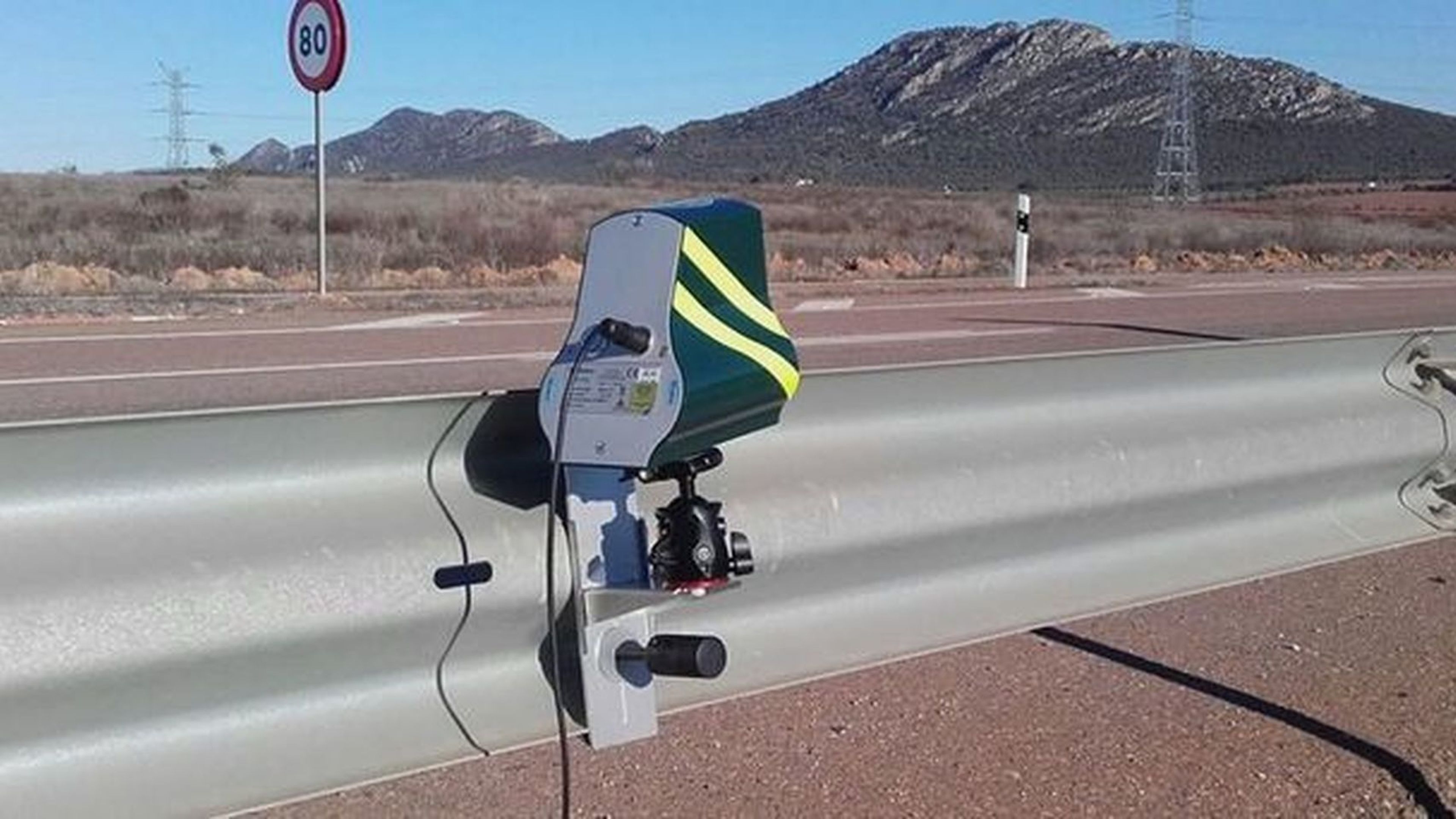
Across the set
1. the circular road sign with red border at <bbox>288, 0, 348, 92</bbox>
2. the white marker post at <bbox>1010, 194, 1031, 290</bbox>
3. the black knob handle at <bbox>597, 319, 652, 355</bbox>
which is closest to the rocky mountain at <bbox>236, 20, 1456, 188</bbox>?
the white marker post at <bbox>1010, 194, 1031, 290</bbox>

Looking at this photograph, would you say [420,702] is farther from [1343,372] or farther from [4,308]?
[4,308]

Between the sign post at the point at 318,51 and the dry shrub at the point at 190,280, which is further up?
the sign post at the point at 318,51

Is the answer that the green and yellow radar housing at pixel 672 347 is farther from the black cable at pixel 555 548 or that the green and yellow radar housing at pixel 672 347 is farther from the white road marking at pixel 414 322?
the white road marking at pixel 414 322

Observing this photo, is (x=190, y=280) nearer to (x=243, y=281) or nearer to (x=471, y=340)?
(x=243, y=281)

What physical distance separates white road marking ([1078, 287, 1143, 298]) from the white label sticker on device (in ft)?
56.6

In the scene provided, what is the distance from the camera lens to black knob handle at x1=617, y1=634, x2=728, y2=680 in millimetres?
2611

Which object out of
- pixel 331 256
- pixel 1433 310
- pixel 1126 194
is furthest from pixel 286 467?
pixel 1126 194

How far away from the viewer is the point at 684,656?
2.61 metres

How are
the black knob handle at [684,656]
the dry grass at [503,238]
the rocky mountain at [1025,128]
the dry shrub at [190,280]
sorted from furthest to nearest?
the rocky mountain at [1025,128], the dry grass at [503,238], the dry shrub at [190,280], the black knob handle at [684,656]

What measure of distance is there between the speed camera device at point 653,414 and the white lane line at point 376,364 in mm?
7646

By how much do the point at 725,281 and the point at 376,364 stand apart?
9.13m

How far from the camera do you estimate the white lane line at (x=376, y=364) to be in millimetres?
10344

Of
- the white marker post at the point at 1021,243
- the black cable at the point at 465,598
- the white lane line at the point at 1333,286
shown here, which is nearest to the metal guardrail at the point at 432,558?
the black cable at the point at 465,598

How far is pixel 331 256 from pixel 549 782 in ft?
83.3
